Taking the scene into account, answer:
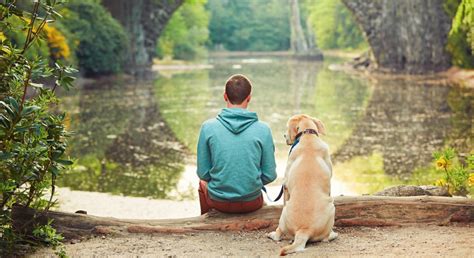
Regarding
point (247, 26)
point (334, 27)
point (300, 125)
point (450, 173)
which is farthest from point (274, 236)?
point (247, 26)

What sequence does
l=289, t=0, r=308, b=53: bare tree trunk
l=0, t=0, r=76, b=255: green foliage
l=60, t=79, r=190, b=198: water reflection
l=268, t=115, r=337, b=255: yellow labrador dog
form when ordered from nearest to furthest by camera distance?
1. l=0, t=0, r=76, b=255: green foliage
2. l=268, t=115, r=337, b=255: yellow labrador dog
3. l=60, t=79, r=190, b=198: water reflection
4. l=289, t=0, r=308, b=53: bare tree trunk

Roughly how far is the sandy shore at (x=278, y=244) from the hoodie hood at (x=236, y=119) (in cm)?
73

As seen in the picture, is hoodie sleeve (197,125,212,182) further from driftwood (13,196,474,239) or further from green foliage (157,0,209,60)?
green foliage (157,0,209,60)

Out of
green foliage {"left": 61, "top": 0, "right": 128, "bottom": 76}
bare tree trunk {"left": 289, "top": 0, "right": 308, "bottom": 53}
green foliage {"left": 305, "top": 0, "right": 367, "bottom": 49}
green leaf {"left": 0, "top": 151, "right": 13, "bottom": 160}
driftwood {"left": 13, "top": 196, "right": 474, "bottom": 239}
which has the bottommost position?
driftwood {"left": 13, "top": 196, "right": 474, "bottom": 239}

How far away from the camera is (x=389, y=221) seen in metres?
5.80

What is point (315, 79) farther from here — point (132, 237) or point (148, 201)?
point (132, 237)

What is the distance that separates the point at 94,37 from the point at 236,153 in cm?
2572

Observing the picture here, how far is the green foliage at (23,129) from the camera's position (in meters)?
4.94

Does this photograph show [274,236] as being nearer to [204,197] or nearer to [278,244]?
[278,244]

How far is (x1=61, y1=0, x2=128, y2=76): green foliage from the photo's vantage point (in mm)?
30141

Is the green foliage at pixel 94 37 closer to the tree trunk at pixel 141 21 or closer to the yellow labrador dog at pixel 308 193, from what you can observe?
the tree trunk at pixel 141 21

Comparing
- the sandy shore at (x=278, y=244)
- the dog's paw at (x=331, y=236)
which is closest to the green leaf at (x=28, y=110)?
the sandy shore at (x=278, y=244)

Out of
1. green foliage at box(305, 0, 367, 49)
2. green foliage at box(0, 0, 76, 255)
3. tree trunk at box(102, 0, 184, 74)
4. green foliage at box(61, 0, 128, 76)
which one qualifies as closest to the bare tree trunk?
green foliage at box(305, 0, 367, 49)

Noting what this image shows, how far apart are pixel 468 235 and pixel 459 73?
88.1 feet
